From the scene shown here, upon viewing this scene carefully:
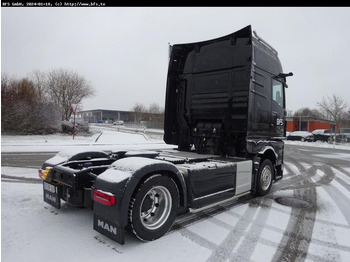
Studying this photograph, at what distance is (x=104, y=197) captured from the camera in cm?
293

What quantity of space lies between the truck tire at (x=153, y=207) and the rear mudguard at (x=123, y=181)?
0.34ft

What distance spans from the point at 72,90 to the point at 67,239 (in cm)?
3506

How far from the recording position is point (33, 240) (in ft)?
10.3

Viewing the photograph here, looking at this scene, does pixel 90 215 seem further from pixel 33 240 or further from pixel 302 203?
pixel 302 203

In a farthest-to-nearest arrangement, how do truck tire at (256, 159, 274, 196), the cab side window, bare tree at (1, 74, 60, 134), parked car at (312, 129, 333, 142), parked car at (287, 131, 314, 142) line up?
parked car at (312, 129, 333, 142), parked car at (287, 131, 314, 142), bare tree at (1, 74, 60, 134), the cab side window, truck tire at (256, 159, 274, 196)

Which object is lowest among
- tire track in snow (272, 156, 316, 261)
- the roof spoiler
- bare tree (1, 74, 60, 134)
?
tire track in snow (272, 156, 316, 261)

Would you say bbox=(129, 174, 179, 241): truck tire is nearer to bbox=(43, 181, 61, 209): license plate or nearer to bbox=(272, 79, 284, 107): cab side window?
bbox=(43, 181, 61, 209): license plate

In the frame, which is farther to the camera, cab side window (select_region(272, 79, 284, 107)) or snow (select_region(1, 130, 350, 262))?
cab side window (select_region(272, 79, 284, 107))

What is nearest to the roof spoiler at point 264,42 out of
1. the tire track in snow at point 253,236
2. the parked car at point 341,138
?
the tire track in snow at point 253,236

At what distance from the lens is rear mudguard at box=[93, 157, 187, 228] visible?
2.84 meters

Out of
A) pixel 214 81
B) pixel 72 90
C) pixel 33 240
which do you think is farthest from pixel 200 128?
pixel 72 90

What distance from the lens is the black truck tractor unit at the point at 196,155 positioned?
3.06m

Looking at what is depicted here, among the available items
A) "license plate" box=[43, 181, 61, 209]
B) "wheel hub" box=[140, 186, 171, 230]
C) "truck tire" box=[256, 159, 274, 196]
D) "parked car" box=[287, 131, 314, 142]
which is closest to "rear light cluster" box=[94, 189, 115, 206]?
"wheel hub" box=[140, 186, 171, 230]

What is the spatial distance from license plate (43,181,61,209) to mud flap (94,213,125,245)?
3.30ft
